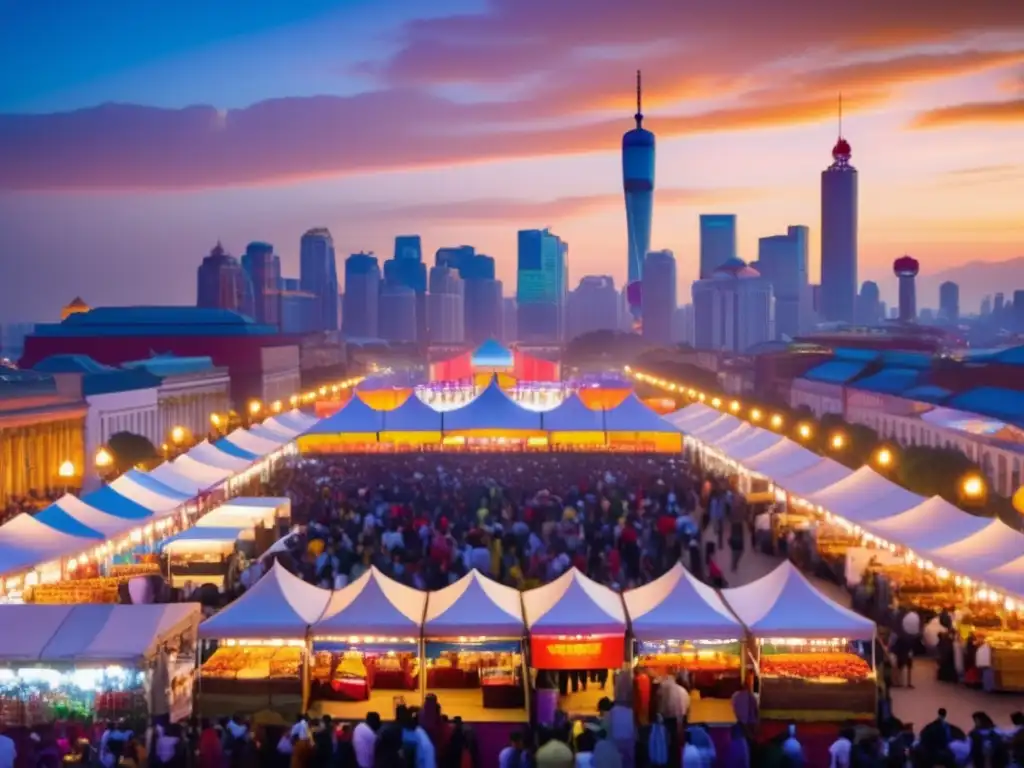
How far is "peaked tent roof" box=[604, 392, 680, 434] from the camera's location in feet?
119

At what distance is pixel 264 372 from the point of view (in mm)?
86062

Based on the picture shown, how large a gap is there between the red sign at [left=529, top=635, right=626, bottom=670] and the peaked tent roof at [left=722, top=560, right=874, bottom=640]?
4.67 feet

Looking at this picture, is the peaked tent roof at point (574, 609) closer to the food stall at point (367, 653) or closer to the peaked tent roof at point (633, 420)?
the food stall at point (367, 653)

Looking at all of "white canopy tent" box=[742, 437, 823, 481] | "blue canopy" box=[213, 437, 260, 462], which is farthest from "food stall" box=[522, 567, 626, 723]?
"blue canopy" box=[213, 437, 260, 462]

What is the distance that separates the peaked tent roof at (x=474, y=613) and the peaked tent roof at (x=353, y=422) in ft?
71.7

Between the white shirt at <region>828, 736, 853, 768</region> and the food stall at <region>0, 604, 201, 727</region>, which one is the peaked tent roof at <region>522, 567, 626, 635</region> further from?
the food stall at <region>0, 604, 201, 727</region>

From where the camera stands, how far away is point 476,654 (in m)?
14.4

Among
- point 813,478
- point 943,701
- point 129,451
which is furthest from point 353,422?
point 943,701

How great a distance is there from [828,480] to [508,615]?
12.7 meters

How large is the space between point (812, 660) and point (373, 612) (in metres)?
4.74

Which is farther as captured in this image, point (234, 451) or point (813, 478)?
point (234, 451)

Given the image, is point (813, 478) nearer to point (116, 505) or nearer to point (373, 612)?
point (116, 505)

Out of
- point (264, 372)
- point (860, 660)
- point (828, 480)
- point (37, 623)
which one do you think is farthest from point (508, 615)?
point (264, 372)

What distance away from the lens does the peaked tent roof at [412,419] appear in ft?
121
